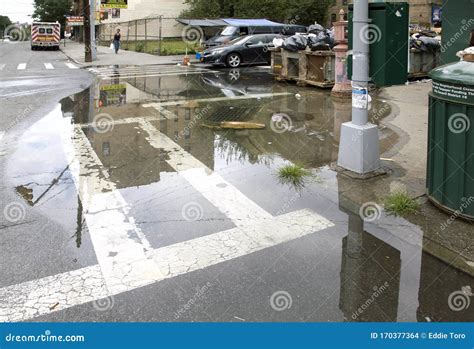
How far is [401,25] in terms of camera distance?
5.89 m

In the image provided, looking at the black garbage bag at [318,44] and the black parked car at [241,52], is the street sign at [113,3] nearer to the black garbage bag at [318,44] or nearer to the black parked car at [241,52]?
the black parked car at [241,52]

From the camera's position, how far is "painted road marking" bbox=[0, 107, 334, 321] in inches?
148

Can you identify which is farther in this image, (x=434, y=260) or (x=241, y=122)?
(x=241, y=122)

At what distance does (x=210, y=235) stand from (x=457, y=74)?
118 inches

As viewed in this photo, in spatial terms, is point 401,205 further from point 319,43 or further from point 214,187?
point 319,43

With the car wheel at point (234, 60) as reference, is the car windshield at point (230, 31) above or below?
above

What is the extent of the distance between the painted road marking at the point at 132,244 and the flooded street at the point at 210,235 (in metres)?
0.02

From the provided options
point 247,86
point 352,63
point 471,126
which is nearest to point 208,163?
point 352,63

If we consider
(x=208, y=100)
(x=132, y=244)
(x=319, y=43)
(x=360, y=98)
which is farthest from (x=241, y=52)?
(x=132, y=244)

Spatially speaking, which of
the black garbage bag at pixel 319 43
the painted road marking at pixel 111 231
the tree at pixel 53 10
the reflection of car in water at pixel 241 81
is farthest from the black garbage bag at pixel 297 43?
the tree at pixel 53 10

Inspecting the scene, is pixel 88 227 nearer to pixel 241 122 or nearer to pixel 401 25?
pixel 401 25

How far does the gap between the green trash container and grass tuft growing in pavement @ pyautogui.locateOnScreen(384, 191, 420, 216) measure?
26cm

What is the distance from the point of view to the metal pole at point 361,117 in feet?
19.9

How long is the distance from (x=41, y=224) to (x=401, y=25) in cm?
492
